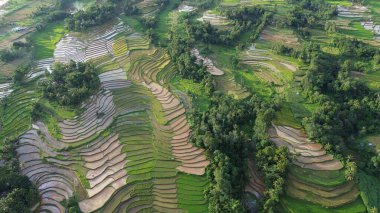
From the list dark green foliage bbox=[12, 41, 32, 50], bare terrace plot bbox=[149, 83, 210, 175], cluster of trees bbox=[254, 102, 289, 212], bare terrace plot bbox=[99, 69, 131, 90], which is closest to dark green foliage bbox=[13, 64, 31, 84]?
dark green foliage bbox=[12, 41, 32, 50]

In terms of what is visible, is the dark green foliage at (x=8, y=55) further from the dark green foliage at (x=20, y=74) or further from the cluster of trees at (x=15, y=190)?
the cluster of trees at (x=15, y=190)

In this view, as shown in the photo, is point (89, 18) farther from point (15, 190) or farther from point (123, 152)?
point (15, 190)

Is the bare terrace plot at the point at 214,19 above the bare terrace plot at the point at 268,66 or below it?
above

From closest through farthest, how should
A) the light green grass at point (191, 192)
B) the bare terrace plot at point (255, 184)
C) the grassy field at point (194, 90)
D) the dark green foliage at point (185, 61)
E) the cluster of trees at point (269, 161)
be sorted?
the cluster of trees at point (269, 161) → the light green grass at point (191, 192) → the bare terrace plot at point (255, 184) → the grassy field at point (194, 90) → the dark green foliage at point (185, 61)

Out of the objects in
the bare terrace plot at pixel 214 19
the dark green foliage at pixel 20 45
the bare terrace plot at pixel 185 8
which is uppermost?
the bare terrace plot at pixel 185 8

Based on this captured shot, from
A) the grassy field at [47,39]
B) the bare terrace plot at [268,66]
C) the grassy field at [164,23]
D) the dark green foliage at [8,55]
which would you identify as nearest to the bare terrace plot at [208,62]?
the bare terrace plot at [268,66]

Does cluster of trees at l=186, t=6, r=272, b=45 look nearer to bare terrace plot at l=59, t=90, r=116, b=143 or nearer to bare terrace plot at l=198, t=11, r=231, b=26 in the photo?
bare terrace plot at l=198, t=11, r=231, b=26

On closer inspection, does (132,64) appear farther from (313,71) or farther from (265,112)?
(313,71)
